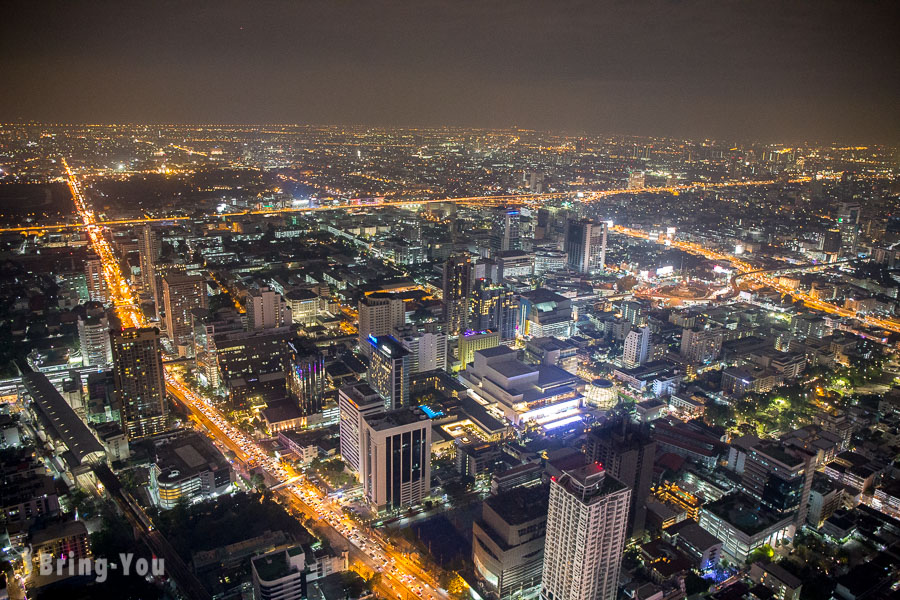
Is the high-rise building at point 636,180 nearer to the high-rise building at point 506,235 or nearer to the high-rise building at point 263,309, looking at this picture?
the high-rise building at point 506,235

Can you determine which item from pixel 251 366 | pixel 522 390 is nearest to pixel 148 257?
pixel 251 366

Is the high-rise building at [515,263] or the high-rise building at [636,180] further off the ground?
the high-rise building at [636,180]

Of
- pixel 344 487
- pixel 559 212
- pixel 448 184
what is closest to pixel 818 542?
pixel 344 487

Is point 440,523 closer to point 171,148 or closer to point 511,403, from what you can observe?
point 511,403

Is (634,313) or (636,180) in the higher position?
(636,180)

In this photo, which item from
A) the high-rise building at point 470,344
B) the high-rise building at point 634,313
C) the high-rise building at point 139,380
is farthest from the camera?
the high-rise building at point 634,313

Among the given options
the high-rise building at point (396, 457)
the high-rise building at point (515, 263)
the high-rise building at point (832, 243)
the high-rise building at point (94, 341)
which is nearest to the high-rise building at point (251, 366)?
the high-rise building at point (94, 341)

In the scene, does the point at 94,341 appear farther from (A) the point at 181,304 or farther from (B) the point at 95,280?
(B) the point at 95,280

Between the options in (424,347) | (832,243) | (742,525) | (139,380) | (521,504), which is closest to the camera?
(521,504)
